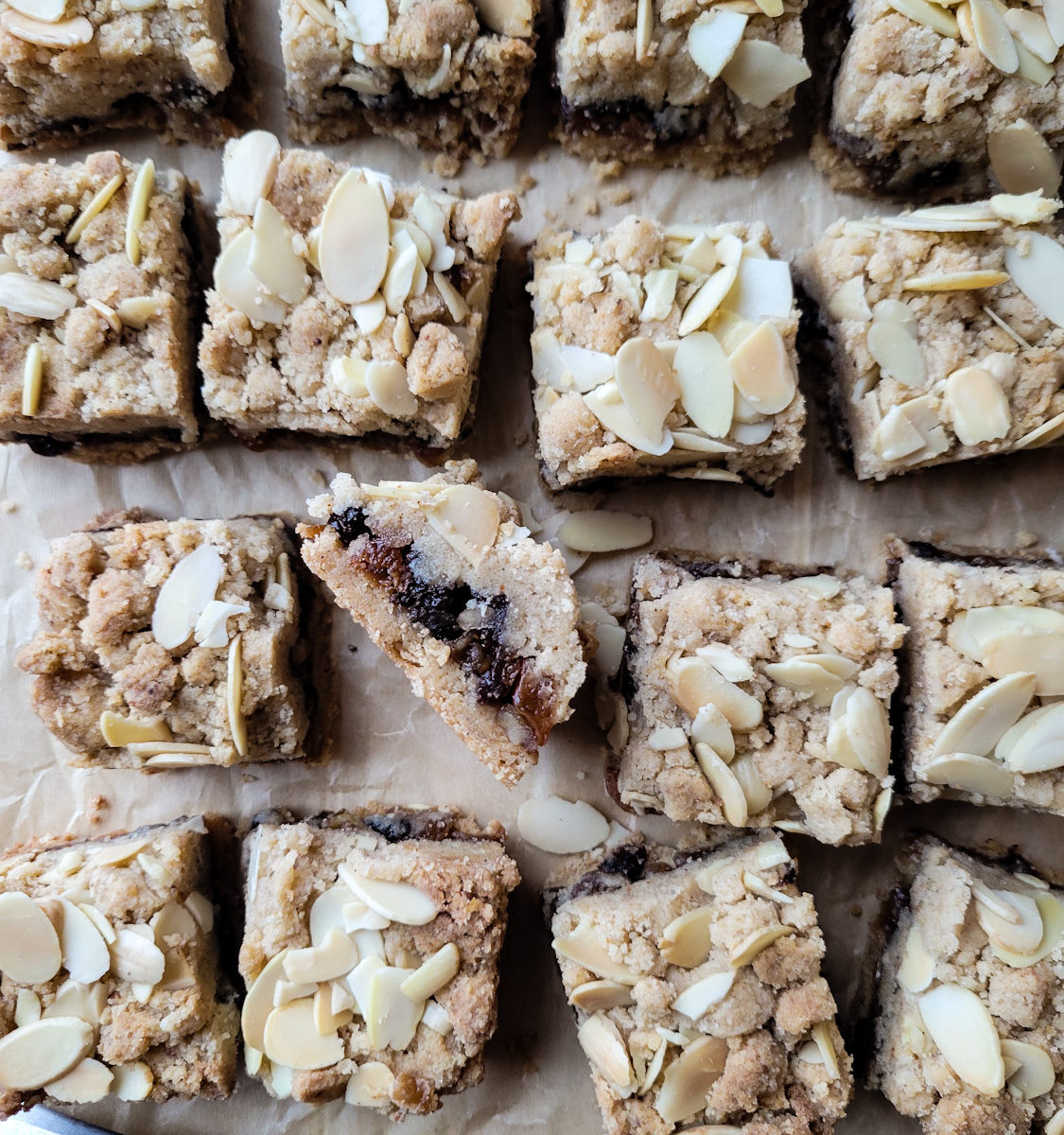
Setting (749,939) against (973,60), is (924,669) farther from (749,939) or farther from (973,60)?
(973,60)

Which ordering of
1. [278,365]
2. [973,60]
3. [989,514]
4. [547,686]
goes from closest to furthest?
[547,686] → [973,60] → [278,365] → [989,514]

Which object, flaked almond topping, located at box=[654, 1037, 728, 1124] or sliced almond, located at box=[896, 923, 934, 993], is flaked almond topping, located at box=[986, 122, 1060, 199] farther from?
flaked almond topping, located at box=[654, 1037, 728, 1124]

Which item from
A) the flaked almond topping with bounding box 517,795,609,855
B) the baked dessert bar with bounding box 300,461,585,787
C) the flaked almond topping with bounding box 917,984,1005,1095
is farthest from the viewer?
the flaked almond topping with bounding box 517,795,609,855

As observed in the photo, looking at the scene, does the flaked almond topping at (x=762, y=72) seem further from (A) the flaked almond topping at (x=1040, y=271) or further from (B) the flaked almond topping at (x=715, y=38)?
(A) the flaked almond topping at (x=1040, y=271)

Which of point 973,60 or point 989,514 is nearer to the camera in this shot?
point 973,60

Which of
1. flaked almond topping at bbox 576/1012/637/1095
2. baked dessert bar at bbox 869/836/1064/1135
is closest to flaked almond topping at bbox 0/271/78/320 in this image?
flaked almond topping at bbox 576/1012/637/1095

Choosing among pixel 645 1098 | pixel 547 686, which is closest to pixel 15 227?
pixel 547 686

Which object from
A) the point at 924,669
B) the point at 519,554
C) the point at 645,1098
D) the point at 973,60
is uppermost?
the point at 973,60
